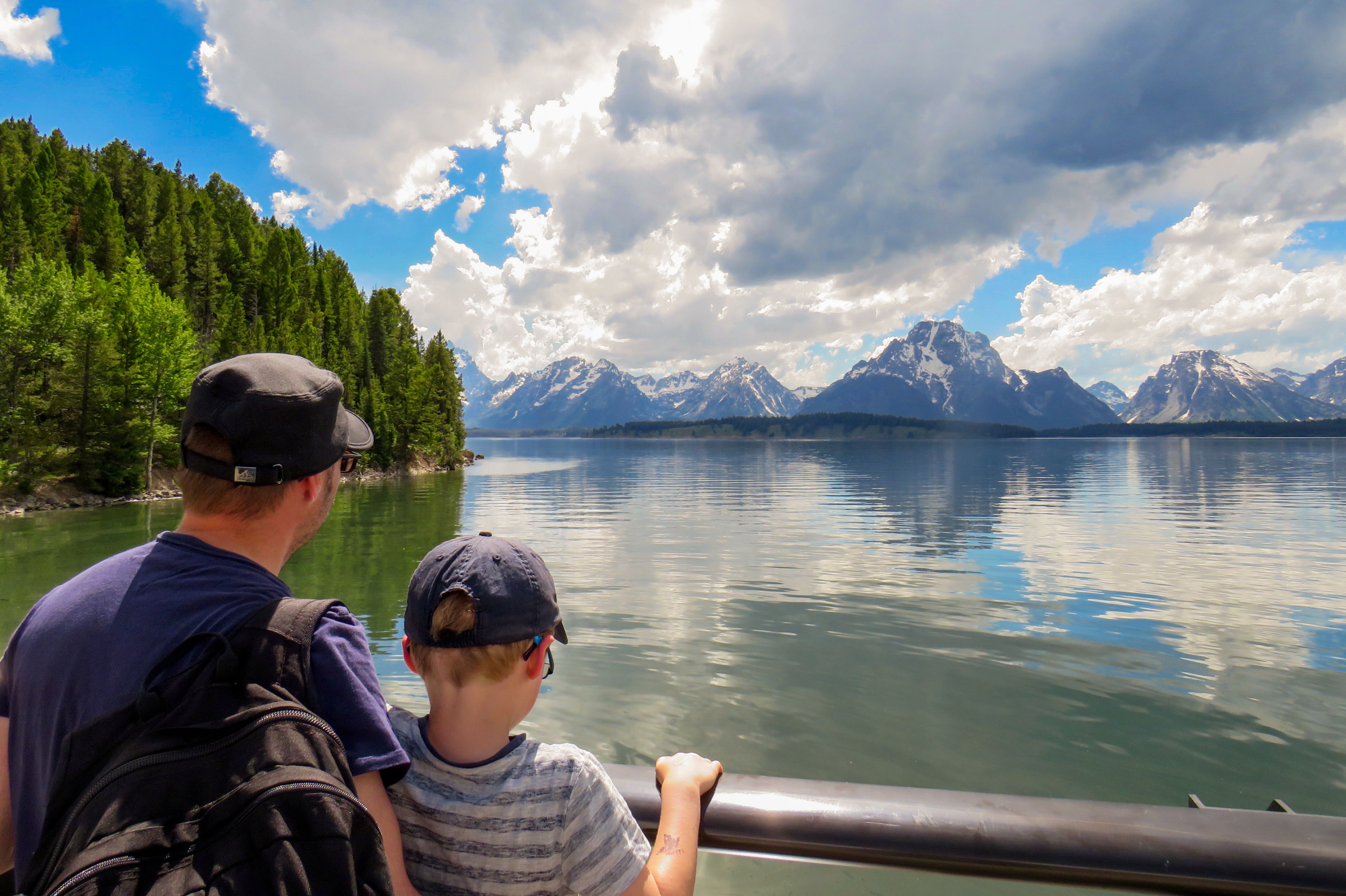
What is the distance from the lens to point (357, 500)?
43.8 m

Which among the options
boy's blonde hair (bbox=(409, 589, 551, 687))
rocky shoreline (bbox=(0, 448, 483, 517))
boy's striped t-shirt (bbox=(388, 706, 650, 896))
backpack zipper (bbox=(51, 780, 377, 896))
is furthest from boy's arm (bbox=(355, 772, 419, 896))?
rocky shoreline (bbox=(0, 448, 483, 517))

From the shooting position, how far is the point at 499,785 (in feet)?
6.88

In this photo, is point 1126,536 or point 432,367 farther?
point 432,367

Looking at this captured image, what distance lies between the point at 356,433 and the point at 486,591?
655 mm

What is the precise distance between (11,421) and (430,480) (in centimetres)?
3115

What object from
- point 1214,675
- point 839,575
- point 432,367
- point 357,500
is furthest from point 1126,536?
point 432,367

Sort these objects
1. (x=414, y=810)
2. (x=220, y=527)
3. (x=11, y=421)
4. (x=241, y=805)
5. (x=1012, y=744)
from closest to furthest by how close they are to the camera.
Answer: (x=241, y=805) → (x=220, y=527) → (x=414, y=810) → (x=1012, y=744) → (x=11, y=421)

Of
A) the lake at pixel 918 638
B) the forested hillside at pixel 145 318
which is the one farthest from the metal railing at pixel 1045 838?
the forested hillside at pixel 145 318

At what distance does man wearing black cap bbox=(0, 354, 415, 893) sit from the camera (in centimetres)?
154

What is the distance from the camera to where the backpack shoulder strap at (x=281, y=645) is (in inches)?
59.4

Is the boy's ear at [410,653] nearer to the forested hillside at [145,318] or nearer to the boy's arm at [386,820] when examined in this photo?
the boy's arm at [386,820]

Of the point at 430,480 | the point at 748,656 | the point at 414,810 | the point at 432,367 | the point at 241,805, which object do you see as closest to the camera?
the point at 241,805

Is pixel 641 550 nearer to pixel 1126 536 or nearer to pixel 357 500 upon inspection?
pixel 1126 536

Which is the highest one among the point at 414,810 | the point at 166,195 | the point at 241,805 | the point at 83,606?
the point at 166,195
